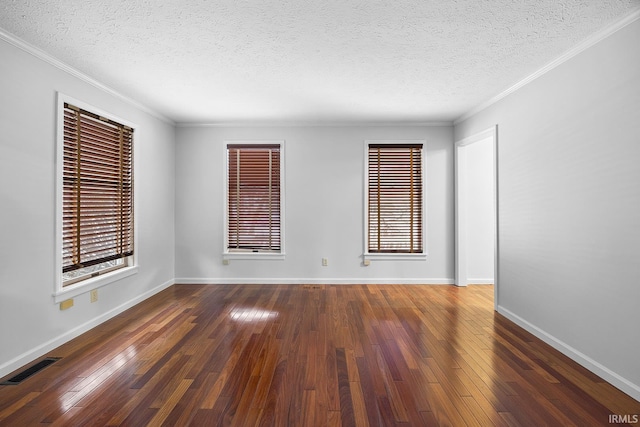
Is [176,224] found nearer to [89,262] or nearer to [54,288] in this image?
[89,262]

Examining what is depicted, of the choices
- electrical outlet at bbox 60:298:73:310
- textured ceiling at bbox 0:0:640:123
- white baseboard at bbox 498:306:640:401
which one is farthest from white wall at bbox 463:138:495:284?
electrical outlet at bbox 60:298:73:310

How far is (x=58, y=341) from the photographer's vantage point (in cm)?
309

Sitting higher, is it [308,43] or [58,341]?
[308,43]

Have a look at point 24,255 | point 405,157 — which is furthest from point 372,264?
point 24,255

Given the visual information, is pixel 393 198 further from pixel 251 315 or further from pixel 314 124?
pixel 251 315

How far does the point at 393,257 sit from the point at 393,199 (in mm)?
968

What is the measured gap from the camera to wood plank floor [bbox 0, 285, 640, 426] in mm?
2049

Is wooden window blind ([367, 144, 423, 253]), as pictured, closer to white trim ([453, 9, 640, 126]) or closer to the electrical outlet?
white trim ([453, 9, 640, 126])

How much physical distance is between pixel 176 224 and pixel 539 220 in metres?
5.13

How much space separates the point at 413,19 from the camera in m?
2.45

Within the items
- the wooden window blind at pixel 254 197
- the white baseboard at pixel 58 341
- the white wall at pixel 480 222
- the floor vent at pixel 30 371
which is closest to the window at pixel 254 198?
the wooden window blind at pixel 254 197

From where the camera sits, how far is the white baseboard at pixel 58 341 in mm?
2610

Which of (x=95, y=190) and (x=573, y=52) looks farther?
(x=95, y=190)

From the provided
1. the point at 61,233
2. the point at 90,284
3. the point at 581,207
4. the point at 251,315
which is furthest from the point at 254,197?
the point at 581,207
